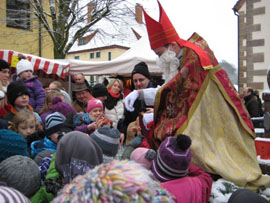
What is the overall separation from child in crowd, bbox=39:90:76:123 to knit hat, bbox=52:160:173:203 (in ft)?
8.29

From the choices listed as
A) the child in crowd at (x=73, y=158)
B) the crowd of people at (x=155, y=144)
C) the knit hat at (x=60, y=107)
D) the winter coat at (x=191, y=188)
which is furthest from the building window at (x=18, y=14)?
the winter coat at (x=191, y=188)

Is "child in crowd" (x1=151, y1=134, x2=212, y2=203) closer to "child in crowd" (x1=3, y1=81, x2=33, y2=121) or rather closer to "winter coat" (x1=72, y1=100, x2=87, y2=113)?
"child in crowd" (x1=3, y1=81, x2=33, y2=121)

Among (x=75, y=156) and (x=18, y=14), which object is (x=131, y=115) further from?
(x=18, y=14)

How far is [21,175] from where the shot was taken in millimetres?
1681

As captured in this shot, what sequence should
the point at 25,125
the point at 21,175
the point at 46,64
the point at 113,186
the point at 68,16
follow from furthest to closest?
the point at 68,16 < the point at 46,64 < the point at 25,125 < the point at 21,175 < the point at 113,186

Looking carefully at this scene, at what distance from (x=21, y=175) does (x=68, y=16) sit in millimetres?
13831

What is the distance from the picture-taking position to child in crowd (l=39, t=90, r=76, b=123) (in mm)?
3516

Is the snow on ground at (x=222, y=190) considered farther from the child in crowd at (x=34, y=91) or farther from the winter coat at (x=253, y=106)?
the winter coat at (x=253, y=106)

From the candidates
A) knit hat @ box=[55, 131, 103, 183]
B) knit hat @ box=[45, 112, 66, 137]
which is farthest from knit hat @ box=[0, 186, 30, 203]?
knit hat @ box=[45, 112, 66, 137]

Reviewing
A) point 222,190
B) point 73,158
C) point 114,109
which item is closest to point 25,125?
point 73,158

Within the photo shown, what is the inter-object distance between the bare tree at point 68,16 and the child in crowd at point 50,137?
448 inches

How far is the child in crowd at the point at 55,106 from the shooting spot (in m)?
3.52

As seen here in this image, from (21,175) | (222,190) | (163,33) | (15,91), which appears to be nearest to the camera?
(21,175)

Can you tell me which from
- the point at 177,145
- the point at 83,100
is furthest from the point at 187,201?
the point at 83,100
